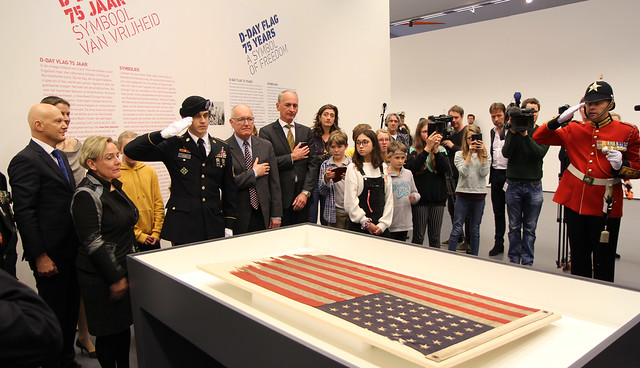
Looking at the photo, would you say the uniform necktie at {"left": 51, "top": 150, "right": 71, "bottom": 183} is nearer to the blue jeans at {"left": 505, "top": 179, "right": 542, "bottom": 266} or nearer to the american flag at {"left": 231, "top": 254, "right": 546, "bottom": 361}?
the american flag at {"left": 231, "top": 254, "right": 546, "bottom": 361}

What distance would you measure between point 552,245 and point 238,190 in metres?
3.95

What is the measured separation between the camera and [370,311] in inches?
50.5

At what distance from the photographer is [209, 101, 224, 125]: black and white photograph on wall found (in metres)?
4.00

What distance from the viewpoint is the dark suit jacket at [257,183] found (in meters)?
3.07

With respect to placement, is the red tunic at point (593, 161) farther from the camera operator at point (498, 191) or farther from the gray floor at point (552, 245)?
the camera operator at point (498, 191)

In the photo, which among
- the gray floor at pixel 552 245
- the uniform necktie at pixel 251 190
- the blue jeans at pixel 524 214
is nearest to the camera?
the uniform necktie at pixel 251 190

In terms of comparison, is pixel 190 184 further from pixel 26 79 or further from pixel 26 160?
pixel 26 79

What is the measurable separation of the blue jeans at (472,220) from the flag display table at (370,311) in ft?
7.67

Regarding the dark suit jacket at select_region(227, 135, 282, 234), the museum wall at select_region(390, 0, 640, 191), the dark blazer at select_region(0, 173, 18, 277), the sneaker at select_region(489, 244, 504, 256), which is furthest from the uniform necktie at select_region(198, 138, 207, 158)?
the museum wall at select_region(390, 0, 640, 191)

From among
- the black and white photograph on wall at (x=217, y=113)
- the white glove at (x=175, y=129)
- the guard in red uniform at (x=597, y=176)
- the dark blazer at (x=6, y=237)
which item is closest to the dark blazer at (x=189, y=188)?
the white glove at (x=175, y=129)

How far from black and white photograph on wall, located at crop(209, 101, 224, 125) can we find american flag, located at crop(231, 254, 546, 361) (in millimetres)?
2456

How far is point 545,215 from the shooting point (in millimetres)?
6668

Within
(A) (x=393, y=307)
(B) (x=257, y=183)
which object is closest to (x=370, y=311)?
(A) (x=393, y=307)

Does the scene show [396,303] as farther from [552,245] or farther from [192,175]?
[552,245]
